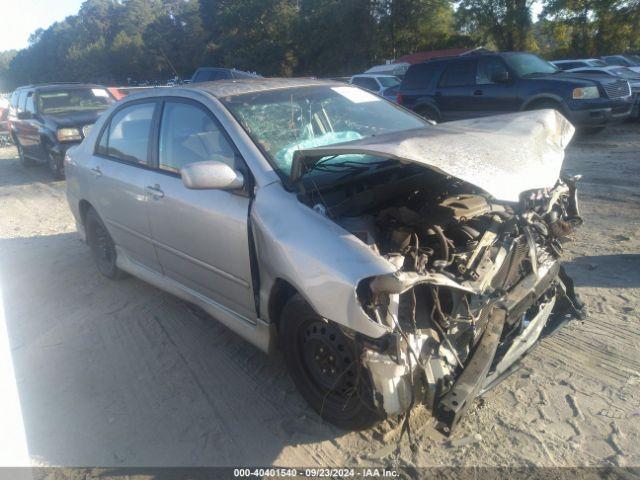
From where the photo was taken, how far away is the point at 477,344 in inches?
109

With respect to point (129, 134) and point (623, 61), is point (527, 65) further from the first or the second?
point (623, 61)

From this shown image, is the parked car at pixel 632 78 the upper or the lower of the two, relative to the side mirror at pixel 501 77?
lower

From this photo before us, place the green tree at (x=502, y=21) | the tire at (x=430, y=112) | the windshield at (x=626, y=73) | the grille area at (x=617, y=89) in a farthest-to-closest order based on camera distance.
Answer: the green tree at (x=502, y=21)
the windshield at (x=626, y=73)
the tire at (x=430, y=112)
the grille area at (x=617, y=89)

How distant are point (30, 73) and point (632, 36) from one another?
86070 millimetres

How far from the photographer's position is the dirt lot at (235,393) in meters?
2.74

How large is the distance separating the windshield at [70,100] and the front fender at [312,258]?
10165 millimetres

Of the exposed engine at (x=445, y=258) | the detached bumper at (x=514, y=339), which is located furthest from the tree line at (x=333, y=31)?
the detached bumper at (x=514, y=339)

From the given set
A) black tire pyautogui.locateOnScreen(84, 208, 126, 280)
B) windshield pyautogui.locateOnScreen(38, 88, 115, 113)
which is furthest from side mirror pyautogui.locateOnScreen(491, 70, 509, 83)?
black tire pyautogui.locateOnScreen(84, 208, 126, 280)

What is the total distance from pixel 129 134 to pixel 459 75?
29.0 ft

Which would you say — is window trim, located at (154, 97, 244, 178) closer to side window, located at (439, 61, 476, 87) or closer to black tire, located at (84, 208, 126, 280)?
black tire, located at (84, 208, 126, 280)

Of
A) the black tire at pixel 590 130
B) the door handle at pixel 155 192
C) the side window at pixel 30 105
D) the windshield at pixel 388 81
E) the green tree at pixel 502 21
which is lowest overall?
the black tire at pixel 590 130

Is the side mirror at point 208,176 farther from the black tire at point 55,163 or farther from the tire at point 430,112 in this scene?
the tire at point 430,112

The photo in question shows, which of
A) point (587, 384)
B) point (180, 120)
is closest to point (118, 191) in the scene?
point (180, 120)

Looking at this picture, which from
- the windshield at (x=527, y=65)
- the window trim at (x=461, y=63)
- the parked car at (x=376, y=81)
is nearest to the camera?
the windshield at (x=527, y=65)
